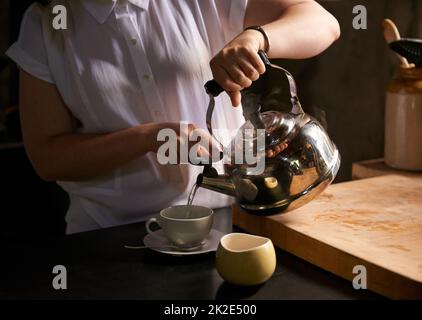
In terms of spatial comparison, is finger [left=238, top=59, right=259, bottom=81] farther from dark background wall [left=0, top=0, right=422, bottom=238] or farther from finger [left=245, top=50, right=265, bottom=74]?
dark background wall [left=0, top=0, right=422, bottom=238]

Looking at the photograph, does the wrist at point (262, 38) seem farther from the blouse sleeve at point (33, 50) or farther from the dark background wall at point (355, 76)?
the dark background wall at point (355, 76)

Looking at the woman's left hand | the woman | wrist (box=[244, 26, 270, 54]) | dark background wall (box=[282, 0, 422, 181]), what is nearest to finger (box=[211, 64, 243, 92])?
the woman's left hand

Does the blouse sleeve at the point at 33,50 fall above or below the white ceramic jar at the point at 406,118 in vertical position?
above

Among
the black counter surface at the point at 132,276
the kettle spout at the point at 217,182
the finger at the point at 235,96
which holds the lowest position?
the black counter surface at the point at 132,276

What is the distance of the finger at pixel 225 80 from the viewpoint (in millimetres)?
1145

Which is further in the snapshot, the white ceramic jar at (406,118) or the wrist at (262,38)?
the white ceramic jar at (406,118)

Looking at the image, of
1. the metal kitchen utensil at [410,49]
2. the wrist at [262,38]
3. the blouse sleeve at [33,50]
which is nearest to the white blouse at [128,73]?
the blouse sleeve at [33,50]

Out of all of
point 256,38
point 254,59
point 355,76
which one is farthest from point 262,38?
point 355,76

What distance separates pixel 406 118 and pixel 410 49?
A: 192 millimetres

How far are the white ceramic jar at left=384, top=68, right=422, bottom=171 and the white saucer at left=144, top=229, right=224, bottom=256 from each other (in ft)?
2.51

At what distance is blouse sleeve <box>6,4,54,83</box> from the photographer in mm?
1406

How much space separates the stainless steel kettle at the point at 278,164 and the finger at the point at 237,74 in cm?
3
